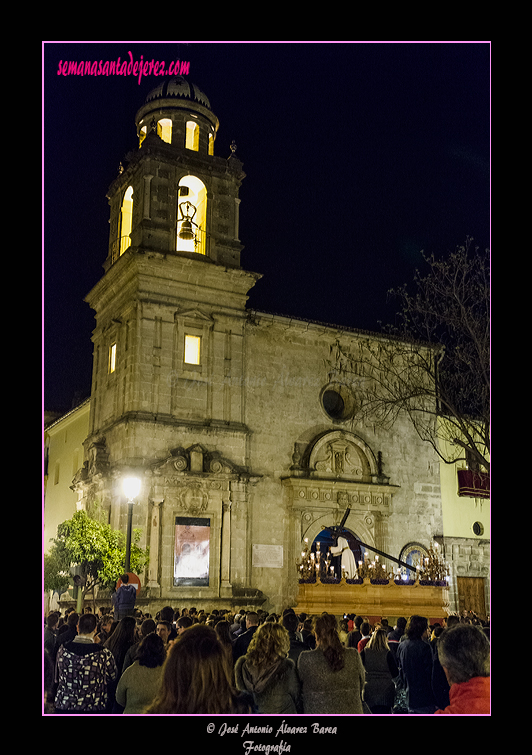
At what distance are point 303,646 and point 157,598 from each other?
15627 mm

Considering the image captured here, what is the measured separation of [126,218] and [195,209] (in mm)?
3155

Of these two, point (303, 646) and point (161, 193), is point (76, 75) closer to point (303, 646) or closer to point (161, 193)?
point (303, 646)

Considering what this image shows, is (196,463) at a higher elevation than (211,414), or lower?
lower

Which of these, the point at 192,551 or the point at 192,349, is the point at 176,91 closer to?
the point at 192,349

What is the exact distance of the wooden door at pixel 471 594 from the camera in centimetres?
2959

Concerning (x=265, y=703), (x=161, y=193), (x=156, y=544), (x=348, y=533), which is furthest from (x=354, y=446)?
(x=265, y=703)

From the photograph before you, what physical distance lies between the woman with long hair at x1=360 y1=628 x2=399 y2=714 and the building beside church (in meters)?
16.2

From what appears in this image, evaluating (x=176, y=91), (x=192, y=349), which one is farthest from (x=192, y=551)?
(x=176, y=91)

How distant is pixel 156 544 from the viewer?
24.2 metres

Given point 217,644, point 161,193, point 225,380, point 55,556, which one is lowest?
point 55,556

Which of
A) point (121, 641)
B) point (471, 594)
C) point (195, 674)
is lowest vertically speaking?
point (471, 594)

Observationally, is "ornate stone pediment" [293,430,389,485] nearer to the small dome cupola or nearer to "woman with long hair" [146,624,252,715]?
the small dome cupola

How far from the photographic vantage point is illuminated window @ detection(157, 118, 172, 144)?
28.9 metres

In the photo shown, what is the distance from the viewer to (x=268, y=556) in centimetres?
2634
